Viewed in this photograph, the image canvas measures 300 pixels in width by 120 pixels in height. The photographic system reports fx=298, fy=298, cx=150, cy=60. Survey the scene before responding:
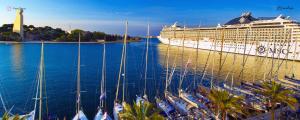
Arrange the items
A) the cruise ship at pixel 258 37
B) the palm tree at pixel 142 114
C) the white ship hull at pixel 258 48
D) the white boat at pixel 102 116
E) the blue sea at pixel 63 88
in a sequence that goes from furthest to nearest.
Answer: the cruise ship at pixel 258 37 < the white ship hull at pixel 258 48 < the blue sea at pixel 63 88 < the white boat at pixel 102 116 < the palm tree at pixel 142 114

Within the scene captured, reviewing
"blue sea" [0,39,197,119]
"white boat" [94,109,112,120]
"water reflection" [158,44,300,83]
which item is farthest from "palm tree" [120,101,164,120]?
"water reflection" [158,44,300,83]

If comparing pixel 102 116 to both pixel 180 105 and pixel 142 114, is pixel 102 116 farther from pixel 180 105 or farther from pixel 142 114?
pixel 142 114

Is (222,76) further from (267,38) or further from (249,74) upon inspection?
(267,38)

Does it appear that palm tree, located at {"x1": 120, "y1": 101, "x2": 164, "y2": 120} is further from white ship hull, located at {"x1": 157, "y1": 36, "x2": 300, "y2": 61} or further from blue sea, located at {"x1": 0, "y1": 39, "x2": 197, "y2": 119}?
white ship hull, located at {"x1": 157, "y1": 36, "x2": 300, "y2": 61}

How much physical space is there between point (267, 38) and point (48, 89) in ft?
239

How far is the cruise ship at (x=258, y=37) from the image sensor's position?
84.6 meters

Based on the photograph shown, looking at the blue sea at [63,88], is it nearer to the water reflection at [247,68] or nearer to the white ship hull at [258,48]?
the white ship hull at [258,48]

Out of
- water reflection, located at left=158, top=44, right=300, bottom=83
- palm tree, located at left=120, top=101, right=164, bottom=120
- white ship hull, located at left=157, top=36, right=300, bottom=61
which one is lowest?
water reflection, located at left=158, top=44, right=300, bottom=83

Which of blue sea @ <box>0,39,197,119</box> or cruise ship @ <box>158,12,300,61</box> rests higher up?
cruise ship @ <box>158,12,300,61</box>

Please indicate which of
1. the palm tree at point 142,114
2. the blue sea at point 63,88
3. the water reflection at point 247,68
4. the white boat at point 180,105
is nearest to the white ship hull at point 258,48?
the water reflection at point 247,68

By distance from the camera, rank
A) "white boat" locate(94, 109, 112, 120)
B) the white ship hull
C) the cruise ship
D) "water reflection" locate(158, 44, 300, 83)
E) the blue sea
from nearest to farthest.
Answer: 1. "white boat" locate(94, 109, 112, 120)
2. the blue sea
3. "water reflection" locate(158, 44, 300, 83)
4. the white ship hull
5. the cruise ship

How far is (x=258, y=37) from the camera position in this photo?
98.4 metres

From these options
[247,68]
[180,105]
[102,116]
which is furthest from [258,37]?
[102,116]

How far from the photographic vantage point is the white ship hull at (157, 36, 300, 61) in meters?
72.9
